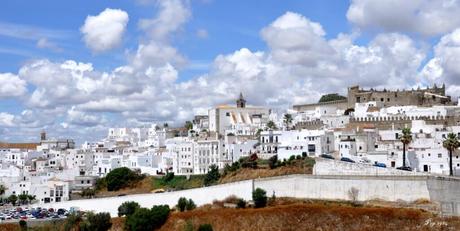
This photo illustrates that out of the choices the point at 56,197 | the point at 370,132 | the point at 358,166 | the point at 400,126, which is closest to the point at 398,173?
the point at 358,166

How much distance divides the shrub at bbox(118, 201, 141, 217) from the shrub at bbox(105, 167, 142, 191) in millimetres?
19205

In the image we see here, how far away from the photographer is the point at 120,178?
76.6 metres

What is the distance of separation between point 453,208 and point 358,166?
9.58m

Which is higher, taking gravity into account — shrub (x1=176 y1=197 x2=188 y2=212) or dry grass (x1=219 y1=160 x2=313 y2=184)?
dry grass (x1=219 y1=160 x2=313 y2=184)

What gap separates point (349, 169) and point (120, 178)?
35.2m

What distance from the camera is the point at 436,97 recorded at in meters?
80.8

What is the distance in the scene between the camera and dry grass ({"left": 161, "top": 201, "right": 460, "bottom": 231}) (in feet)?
129

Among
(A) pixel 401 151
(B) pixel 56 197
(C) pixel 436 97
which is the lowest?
(B) pixel 56 197

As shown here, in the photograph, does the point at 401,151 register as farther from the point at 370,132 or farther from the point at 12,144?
the point at 12,144

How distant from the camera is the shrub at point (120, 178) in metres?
76.2

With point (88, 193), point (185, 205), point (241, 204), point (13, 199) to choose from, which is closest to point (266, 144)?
point (185, 205)

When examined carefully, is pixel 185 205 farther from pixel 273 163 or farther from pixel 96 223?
pixel 273 163

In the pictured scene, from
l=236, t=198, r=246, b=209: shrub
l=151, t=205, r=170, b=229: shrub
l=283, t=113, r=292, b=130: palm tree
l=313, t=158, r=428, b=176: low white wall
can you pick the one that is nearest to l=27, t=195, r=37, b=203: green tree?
l=151, t=205, r=170, b=229: shrub

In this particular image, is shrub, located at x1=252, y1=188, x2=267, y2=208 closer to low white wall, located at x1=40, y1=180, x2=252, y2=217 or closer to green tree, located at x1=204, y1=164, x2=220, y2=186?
low white wall, located at x1=40, y1=180, x2=252, y2=217
